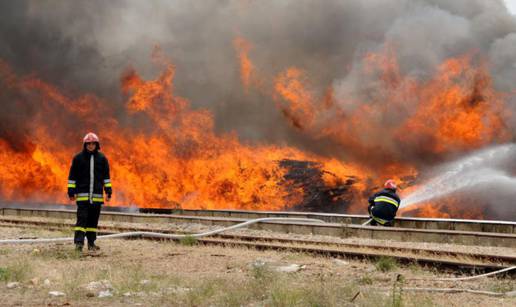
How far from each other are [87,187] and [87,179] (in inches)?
5.0

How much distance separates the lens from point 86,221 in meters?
8.93

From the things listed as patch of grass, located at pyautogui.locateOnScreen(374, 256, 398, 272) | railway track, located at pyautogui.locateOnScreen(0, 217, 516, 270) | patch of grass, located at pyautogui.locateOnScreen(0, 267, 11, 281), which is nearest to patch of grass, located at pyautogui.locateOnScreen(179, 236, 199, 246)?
railway track, located at pyautogui.locateOnScreen(0, 217, 516, 270)

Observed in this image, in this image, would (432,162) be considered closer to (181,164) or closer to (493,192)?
(493,192)

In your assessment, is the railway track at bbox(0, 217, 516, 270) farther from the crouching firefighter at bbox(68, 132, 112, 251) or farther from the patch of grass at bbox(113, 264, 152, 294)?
the patch of grass at bbox(113, 264, 152, 294)

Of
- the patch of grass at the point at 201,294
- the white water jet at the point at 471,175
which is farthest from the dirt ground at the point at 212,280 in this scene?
the white water jet at the point at 471,175

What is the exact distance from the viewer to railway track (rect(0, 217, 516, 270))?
24.1 feet

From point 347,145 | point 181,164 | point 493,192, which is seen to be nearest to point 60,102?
point 181,164

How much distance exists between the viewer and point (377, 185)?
2297cm

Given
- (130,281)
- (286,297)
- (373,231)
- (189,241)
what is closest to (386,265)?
Answer: (286,297)

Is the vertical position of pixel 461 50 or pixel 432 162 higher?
pixel 461 50

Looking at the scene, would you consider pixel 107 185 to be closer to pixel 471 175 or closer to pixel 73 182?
pixel 73 182

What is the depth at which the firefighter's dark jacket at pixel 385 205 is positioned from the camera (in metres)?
11.8

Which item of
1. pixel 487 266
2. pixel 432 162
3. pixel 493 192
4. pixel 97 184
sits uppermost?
pixel 432 162

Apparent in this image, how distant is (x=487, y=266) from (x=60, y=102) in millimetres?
21635
